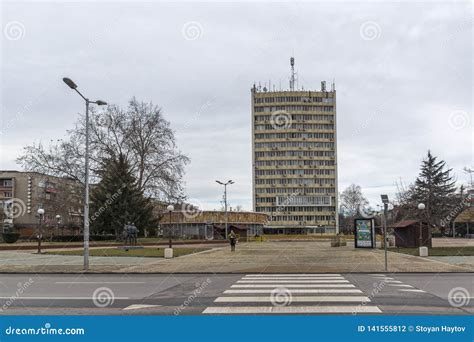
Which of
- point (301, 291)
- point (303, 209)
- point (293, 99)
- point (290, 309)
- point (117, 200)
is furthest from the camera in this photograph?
point (293, 99)

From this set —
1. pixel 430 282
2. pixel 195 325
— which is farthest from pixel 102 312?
pixel 430 282

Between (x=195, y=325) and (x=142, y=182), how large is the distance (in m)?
55.0

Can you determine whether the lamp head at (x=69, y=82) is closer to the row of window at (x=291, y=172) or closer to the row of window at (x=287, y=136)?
the row of window at (x=291, y=172)

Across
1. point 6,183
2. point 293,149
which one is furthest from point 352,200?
point 6,183

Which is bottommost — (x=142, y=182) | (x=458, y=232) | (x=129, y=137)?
(x=458, y=232)

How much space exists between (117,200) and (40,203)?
67.6ft

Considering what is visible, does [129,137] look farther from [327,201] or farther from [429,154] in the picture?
[327,201]

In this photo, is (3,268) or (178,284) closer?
(178,284)

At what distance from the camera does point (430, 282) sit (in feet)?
53.3

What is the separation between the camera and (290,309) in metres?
10.4

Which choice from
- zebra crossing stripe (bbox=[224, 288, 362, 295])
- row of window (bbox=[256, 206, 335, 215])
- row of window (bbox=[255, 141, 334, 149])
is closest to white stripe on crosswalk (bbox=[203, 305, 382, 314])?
zebra crossing stripe (bbox=[224, 288, 362, 295])

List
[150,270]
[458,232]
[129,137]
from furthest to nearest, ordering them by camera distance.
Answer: [458,232]
[129,137]
[150,270]

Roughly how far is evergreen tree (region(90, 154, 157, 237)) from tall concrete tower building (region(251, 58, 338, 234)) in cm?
7765

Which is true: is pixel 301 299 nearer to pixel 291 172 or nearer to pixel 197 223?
pixel 197 223
